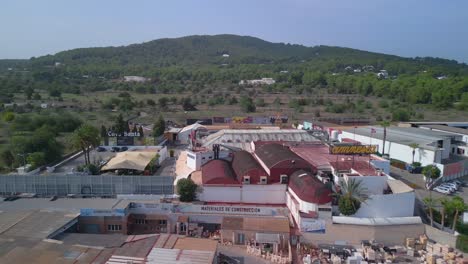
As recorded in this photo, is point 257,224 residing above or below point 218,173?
below

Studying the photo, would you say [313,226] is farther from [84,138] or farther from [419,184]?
[84,138]

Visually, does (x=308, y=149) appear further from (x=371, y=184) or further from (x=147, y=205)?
(x=147, y=205)

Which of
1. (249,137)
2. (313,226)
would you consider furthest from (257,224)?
(249,137)

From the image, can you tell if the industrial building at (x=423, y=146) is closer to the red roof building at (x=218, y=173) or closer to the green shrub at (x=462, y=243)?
the green shrub at (x=462, y=243)

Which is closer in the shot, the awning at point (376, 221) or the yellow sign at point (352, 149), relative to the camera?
the awning at point (376, 221)

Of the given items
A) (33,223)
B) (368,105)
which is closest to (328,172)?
(33,223)

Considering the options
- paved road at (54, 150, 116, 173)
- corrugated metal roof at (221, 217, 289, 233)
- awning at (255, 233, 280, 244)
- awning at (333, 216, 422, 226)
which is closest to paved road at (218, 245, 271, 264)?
awning at (255, 233, 280, 244)

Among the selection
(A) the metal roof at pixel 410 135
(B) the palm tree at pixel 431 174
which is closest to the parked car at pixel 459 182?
(B) the palm tree at pixel 431 174
